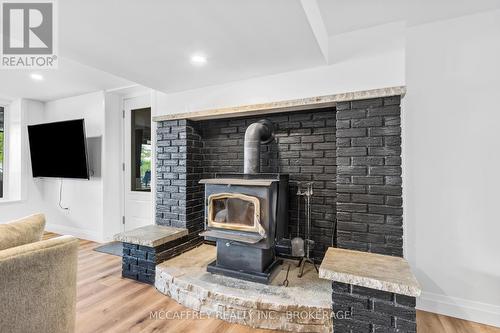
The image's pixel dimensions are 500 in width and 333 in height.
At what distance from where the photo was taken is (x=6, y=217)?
4.13 meters

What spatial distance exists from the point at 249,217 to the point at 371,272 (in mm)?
1059

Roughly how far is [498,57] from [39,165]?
6083 millimetres

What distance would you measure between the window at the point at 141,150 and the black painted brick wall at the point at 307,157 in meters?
1.71

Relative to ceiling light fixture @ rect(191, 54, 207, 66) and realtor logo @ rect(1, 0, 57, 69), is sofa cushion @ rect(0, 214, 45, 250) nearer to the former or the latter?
realtor logo @ rect(1, 0, 57, 69)

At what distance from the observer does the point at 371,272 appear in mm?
1682

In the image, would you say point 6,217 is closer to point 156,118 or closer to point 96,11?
point 156,118

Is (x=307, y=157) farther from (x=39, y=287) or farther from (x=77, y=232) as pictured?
(x=77, y=232)

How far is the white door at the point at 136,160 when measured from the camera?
387cm

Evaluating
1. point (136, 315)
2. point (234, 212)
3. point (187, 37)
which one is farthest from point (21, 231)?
point (187, 37)

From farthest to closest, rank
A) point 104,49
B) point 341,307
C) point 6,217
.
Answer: point 6,217 < point 104,49 < point 341,307

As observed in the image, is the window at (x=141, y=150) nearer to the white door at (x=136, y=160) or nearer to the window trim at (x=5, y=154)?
the white door at (x=136, y=160)

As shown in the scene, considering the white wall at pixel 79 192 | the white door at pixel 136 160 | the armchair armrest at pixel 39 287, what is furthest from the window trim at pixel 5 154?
the armchair armrest at pixel 39 287

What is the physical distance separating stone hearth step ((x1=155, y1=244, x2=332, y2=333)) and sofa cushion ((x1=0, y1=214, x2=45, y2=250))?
3.98ft

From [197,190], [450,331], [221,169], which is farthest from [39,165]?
[450,331]
